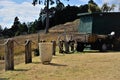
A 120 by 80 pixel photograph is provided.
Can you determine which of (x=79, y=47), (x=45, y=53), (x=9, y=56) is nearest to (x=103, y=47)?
(x=79, y=47)

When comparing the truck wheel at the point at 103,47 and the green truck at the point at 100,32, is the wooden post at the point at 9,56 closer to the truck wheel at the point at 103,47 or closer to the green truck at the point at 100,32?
the green truck at the point at 100,32

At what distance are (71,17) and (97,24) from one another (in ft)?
148

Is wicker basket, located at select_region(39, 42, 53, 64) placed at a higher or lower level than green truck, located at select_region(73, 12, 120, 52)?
lower

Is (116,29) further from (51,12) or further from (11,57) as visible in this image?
(51,12)

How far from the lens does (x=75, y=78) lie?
1420 centimetres

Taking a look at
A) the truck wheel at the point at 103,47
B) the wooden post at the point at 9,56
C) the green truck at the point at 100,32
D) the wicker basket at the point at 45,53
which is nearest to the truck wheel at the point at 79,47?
the green truck at the point at 100,32

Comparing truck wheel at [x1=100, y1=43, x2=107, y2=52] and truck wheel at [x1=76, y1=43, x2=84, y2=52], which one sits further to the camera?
truck wheel at [x1=76, y1=43, x2=84, y2=52]

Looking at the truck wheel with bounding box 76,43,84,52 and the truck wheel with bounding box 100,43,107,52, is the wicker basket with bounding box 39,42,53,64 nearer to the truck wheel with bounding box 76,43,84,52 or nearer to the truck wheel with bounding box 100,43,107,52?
the truck wheel with bounding box 76,43,84,52

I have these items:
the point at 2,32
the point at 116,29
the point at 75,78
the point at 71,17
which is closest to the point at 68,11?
the point at 71,17

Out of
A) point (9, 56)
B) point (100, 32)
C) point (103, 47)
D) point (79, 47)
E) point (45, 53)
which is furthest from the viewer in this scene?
point (100, 32)

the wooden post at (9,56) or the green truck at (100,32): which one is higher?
the green truck at (100,32)

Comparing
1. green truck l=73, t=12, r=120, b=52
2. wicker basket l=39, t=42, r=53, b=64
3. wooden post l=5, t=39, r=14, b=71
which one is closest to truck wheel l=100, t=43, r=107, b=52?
green truck l=73, t=12, r=120, b=52

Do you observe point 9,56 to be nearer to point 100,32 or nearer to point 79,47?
point 79,47

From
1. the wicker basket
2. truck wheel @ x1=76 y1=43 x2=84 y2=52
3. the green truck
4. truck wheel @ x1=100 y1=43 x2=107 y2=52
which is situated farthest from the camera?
truck wheel @ x1=76 y1=43 x2=84 y2=52
